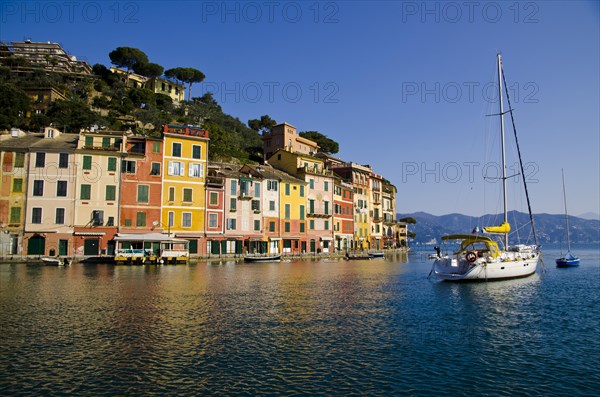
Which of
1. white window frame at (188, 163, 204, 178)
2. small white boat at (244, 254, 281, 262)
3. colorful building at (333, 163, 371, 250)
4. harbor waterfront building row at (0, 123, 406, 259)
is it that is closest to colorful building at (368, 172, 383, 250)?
colorful building at (333, 163, 371, 250)

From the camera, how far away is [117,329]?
1722 cm

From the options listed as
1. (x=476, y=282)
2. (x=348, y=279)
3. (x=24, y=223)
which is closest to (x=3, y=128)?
(x=24, y=223)

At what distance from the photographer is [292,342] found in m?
15.6

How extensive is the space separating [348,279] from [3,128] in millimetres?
59007

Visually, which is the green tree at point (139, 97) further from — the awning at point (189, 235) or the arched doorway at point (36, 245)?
the arched doorway at point (36, 245)

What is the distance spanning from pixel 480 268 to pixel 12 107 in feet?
237

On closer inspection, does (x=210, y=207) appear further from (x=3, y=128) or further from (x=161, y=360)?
(x=161, y=360)

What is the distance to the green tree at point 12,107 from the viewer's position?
68062 millimetres

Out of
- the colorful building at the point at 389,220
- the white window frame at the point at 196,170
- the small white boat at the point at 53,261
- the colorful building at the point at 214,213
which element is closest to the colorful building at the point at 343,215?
the colorful building at the point at 389,220

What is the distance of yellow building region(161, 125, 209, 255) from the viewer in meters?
55.9

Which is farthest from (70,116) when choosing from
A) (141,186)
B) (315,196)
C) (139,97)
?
(315,196)

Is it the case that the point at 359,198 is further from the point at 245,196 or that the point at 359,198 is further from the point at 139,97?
the point at 139,97

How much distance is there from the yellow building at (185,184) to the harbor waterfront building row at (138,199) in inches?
4.9

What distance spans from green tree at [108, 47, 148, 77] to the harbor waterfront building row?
60.9 metres
